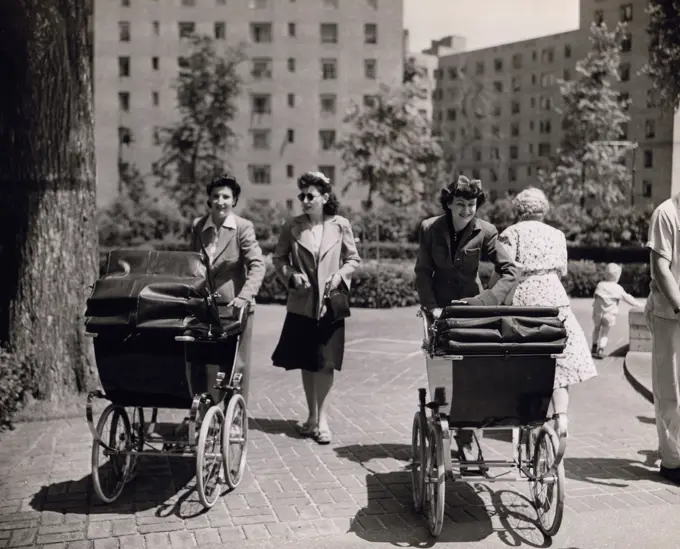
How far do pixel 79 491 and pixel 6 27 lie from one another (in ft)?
14.4

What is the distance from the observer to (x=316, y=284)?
638 centimetres

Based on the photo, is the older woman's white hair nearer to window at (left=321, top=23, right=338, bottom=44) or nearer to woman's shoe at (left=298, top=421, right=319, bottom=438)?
woman's shoe at (left=298, top=421, right=319, bottom=438)

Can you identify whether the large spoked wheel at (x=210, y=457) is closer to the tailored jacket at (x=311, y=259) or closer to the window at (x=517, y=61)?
the tailored jacket at (x=311, y=259)

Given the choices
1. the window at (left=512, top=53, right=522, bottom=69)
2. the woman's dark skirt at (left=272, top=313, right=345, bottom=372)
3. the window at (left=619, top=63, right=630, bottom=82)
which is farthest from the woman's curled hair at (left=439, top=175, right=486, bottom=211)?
the window at (left=512, top=53, right=522, bottom=69)

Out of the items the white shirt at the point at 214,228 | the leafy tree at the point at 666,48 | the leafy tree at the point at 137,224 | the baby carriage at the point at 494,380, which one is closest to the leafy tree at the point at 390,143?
the leafy tree at the point at 137,224

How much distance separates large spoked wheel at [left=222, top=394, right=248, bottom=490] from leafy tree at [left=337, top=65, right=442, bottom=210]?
1569 inches

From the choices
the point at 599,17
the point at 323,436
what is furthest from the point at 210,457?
the point at 599,17

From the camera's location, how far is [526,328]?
4.18 meters

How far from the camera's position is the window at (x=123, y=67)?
195 feet

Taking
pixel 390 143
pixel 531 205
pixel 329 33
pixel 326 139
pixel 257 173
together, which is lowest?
pixel 531 205

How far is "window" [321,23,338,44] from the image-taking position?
199 feet

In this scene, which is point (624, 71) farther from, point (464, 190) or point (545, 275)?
point (464, 190)

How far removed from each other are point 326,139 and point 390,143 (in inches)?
594

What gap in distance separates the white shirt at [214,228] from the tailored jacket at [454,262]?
4.50 feet
